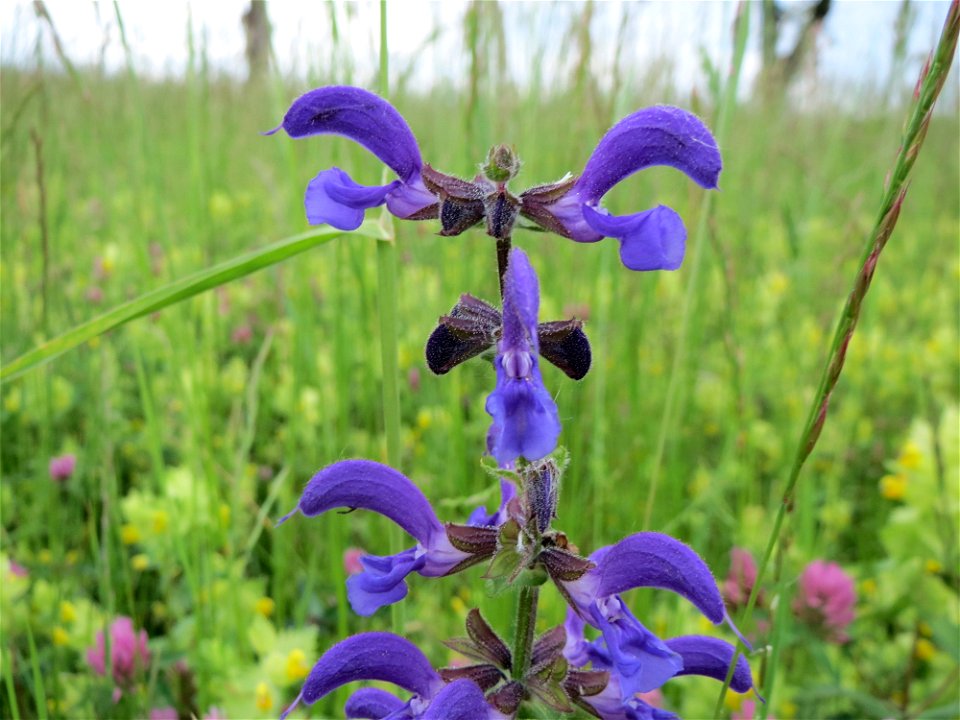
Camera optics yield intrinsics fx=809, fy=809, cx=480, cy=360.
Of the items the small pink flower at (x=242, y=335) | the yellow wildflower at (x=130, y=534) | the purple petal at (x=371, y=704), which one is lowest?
the purple petal at (x=371, y=704)

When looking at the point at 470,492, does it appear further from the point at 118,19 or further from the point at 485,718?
the point at 118,19

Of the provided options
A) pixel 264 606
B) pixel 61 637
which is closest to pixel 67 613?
pixel 61 637

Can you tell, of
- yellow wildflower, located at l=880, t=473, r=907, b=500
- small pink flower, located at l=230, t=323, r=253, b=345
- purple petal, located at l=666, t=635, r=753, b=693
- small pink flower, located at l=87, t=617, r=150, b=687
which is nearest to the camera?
purple petal, located at l=666, t=635, r=753, b=693

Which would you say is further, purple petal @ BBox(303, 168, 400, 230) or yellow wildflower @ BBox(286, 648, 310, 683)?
yellow wildflower @ BBox(286, 648, 310, 683)

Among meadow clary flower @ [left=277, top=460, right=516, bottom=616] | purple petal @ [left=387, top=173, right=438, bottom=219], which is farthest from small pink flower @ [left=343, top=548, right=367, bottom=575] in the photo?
purple petal @ [left=387, top=173, right=438, bottom=219]

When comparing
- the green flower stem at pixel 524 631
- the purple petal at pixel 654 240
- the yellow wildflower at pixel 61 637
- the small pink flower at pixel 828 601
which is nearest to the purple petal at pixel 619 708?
the green flower stem at pixel 524 631

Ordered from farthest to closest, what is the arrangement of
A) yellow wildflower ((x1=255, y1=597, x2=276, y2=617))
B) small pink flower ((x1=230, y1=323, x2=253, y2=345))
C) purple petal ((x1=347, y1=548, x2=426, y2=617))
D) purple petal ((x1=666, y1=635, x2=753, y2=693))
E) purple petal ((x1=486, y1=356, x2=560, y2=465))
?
small pink flower ((x1=230, y1=323, x2=253, y2=345)) → yellow wildflower ((x1=255, y1=597, x2=276, y2=617)) → purple petal ((x1=666, y1=635, x2=753, y2=693)) → purple petal ((x1=347, y1=548, x2=426, y2=617)) → purple petal ((x1=486, y1=356, x2=560, y2=465))

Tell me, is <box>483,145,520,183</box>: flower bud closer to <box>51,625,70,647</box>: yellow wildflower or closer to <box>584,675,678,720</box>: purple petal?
<box>584,675,678,720</box>: purple petal

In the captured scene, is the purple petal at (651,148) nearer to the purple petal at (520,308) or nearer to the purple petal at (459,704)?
the purple petal at (520,308)
